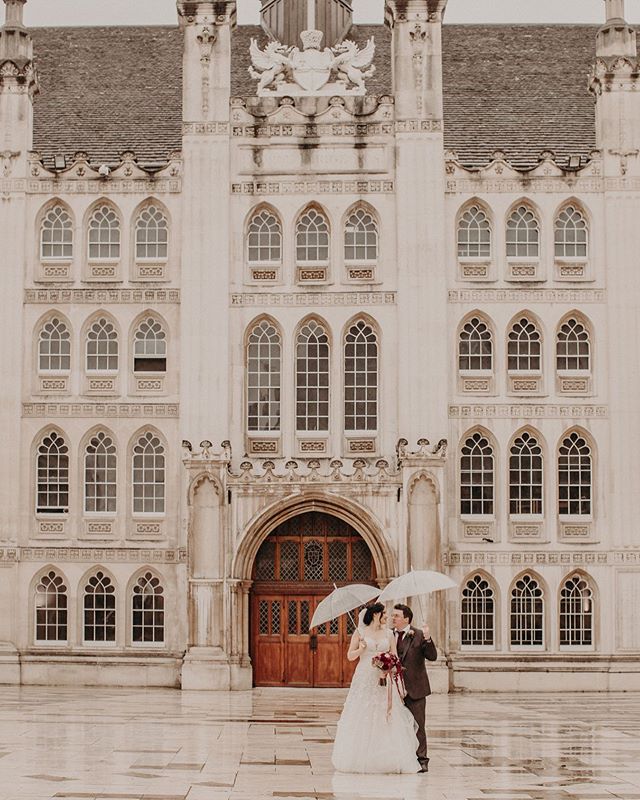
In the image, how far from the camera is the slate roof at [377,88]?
150 feet

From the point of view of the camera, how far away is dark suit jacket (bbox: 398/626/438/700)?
20719 mm

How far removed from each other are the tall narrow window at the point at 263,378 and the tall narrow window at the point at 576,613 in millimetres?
9379

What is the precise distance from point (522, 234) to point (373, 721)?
24625mm

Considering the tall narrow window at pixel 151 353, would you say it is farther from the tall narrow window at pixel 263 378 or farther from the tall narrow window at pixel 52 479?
the tall narrow window at pixel 52 479

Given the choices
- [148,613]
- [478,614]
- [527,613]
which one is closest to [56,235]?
[148,613]

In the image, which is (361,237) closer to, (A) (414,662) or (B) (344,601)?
(B) (344,601)

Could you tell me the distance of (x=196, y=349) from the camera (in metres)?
41.2

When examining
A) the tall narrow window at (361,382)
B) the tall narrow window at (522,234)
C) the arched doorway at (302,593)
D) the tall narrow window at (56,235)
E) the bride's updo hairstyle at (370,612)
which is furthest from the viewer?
the tall narrow window at (56,235)

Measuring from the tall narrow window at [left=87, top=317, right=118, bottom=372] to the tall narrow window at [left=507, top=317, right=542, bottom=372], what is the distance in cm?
1139

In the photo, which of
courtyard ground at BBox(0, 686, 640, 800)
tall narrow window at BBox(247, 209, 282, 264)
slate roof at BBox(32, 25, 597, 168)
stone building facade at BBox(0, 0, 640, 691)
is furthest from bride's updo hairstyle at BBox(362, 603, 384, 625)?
slate roof at BBox(32, 25, 597, 168)

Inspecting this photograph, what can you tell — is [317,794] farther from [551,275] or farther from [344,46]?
[344,46]

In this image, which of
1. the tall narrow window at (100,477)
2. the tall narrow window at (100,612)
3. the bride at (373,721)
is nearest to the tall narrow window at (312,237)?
the tall narrow window at (100,477)

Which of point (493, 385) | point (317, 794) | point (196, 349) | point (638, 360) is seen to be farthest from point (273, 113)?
point (317, 794)

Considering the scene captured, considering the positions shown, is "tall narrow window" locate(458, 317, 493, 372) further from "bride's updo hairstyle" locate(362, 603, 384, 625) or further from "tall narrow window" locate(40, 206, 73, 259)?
→ "bride's updo hairstyle" locate(362, 603, 384, 625)
